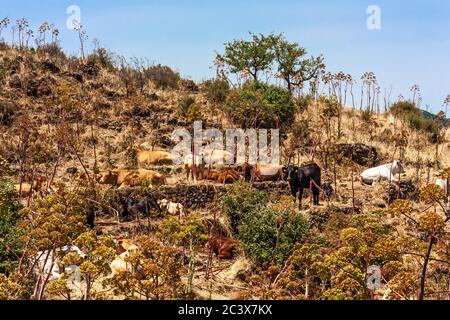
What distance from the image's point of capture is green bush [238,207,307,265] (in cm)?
1071

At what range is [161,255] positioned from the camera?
6727mm

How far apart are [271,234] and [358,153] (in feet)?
36.5

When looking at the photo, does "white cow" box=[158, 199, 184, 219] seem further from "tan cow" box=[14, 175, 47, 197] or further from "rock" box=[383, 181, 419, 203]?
"rock" box=[383, 181, 419, 203]

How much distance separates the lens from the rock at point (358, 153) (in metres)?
21.0

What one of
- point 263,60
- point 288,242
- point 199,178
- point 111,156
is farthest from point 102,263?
point 263,60

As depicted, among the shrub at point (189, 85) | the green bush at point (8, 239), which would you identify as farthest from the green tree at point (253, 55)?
the green bush at point (8, 239)

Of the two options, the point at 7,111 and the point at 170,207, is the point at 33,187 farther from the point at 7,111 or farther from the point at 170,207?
the point at 7,111

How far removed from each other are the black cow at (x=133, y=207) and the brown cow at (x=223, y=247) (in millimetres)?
2290

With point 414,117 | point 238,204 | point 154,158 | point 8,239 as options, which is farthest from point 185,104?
point 8,239

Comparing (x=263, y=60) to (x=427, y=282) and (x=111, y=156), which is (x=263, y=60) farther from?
(x=427, y=282)

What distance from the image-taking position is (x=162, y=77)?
27.7 m

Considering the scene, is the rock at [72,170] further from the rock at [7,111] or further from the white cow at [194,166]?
the rock at [7,111]

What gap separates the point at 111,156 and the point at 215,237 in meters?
9.13

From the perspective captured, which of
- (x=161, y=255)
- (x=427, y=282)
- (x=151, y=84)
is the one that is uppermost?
(x=151, y=84)
